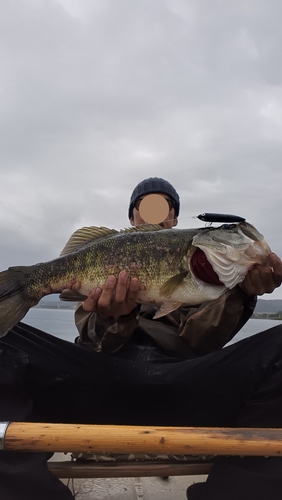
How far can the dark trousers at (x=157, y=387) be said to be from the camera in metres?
2.52

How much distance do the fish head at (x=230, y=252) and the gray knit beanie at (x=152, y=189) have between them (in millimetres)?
1510

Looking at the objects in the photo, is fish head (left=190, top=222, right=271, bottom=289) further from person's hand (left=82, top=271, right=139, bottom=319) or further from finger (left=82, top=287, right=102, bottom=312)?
finger (left=82, top=287, right=102, bottom=312)

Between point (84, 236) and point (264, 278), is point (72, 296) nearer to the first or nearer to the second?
point (84, 236)

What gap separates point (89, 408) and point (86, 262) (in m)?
1.02

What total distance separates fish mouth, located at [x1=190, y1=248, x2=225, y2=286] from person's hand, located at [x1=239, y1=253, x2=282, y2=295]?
0.68 ft

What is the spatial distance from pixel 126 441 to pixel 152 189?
2.90 metres

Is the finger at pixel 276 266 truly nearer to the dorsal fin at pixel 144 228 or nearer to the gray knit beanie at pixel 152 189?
the dorsal fin at pixel 144 228

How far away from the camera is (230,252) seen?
275 cm

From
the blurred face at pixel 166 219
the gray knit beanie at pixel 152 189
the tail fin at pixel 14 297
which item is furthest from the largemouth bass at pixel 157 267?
the gray knit beanie at pixel 152 189

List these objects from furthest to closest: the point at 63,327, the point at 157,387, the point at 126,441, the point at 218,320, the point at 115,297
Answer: the point at 63,327 → the point at 218,320 → the point at 115,297 → the point at 157,387 → the point at 126,441

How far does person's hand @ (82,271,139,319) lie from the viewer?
9.23ft

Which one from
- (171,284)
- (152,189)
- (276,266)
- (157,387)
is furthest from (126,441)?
(152,189)

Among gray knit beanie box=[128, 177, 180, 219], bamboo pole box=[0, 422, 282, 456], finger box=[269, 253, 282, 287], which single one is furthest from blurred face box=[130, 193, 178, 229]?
bamboo pole box=[0, 422, 282, 456]

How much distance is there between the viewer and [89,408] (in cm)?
276
